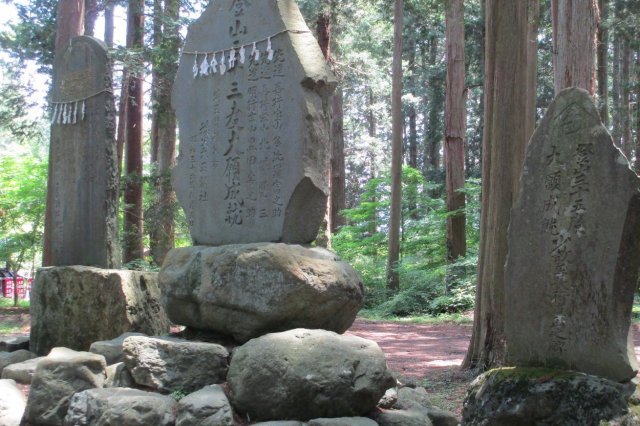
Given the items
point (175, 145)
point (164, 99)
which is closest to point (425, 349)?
point (164, 99)

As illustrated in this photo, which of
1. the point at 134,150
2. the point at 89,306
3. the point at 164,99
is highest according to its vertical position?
the point at 164,99

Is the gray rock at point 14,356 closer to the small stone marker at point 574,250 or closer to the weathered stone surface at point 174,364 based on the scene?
the weathered stone surface at point 174,364

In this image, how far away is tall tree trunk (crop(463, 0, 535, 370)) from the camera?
6820 millimetres

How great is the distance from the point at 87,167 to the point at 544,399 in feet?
19.3

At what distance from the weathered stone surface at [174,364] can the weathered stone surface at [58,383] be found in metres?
0.36

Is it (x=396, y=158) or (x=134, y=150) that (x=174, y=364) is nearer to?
(x=134, y=150)

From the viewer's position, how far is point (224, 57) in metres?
6.00

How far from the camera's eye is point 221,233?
19.5ft

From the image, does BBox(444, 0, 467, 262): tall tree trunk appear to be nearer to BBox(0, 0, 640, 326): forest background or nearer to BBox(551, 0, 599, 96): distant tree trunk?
BBox(0, 0, 640, 326): forest background

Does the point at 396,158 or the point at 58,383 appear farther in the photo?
the point at 396,158

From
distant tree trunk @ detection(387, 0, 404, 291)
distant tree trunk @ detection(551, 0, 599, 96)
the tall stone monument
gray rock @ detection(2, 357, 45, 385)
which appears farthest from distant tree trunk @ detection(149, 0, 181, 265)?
distant tree trunk @ detection(551, 0, 599, 96)

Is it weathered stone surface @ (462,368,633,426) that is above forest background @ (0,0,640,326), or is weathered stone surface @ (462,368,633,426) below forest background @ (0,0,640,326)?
below

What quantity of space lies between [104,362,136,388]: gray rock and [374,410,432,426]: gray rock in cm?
201

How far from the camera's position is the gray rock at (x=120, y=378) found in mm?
5051
